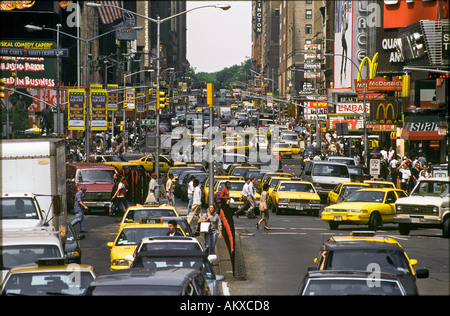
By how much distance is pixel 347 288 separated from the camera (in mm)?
9781

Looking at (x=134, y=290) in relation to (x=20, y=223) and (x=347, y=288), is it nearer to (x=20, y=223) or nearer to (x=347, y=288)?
(x=347, y=288)

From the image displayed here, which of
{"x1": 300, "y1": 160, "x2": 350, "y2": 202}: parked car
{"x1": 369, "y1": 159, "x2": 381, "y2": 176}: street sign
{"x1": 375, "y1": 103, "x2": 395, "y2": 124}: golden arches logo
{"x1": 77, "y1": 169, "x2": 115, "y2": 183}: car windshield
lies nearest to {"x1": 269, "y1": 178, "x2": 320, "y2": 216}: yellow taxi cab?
{"x1": 300, "y1": 160, "x2": 350, "y2": 202}: parked car

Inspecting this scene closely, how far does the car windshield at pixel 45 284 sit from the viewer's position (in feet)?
35.1

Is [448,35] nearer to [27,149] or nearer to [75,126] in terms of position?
[75,126]

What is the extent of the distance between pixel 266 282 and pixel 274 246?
6586 mm

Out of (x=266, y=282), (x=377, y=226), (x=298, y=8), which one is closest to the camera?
(x=266, y=282)

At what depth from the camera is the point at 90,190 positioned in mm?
34062

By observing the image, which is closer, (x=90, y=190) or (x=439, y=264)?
(x=439, y=264)

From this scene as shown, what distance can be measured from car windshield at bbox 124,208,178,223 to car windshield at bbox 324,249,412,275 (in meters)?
9.35

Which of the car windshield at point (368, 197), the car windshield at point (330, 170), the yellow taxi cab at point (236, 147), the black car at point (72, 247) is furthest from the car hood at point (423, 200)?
the yellow taxi cab at point (236, 147)

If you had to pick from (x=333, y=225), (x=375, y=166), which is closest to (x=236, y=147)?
(x=375, y=166)

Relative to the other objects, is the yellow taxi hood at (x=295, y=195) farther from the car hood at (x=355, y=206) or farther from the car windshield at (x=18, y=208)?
the car windshield at (x=18, y=208)

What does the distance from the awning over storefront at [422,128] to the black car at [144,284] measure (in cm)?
4646
